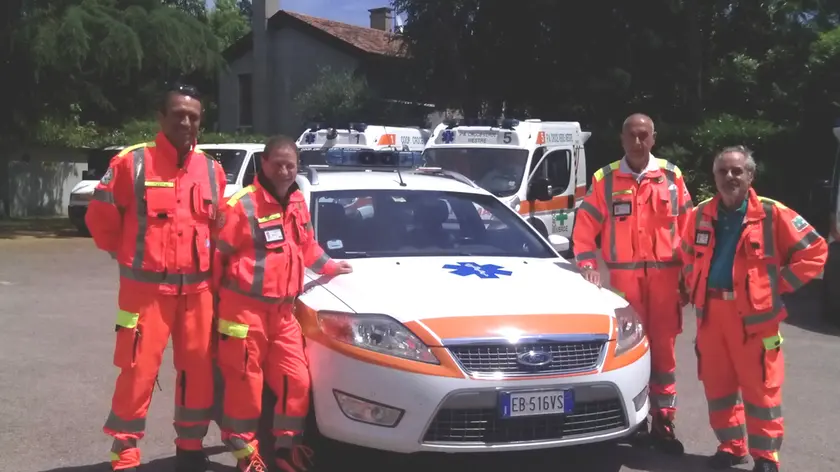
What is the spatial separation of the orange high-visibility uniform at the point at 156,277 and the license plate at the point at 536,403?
152cm

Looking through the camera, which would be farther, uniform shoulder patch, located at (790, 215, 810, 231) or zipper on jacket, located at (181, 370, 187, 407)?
uniform shoulder patch, located at (790, 215, 810, 231)

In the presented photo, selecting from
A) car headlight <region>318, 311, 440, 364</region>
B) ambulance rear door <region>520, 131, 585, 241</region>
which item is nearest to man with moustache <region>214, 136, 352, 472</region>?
Result: car headlight <region>318, 311, 440, 364</region>

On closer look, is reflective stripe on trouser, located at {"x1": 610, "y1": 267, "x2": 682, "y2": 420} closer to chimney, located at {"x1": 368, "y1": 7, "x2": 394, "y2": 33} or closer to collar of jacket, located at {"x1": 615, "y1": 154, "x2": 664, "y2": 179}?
collar of jacket, located at {"x1": 615, "y1": 154, "x2": 664, "y2": 179}

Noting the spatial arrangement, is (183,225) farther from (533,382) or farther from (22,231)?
(22,231)

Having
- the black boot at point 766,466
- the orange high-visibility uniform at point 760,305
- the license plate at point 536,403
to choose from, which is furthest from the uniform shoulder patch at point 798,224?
the license plate at point 536,403

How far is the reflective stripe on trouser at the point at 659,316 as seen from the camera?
551cm

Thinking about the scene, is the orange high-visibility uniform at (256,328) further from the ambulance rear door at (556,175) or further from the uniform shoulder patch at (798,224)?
the ambulance rear door at (556,175)

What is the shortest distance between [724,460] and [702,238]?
1247mm

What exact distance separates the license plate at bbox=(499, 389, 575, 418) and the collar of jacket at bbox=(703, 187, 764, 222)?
1.46 meters

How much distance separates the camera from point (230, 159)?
1501 centimetres

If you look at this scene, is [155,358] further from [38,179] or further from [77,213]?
[38,179]

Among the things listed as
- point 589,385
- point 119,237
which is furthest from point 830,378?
point 119,237

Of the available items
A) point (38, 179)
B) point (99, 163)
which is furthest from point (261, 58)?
point (99, 163)

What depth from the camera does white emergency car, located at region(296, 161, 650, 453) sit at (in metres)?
4.40
